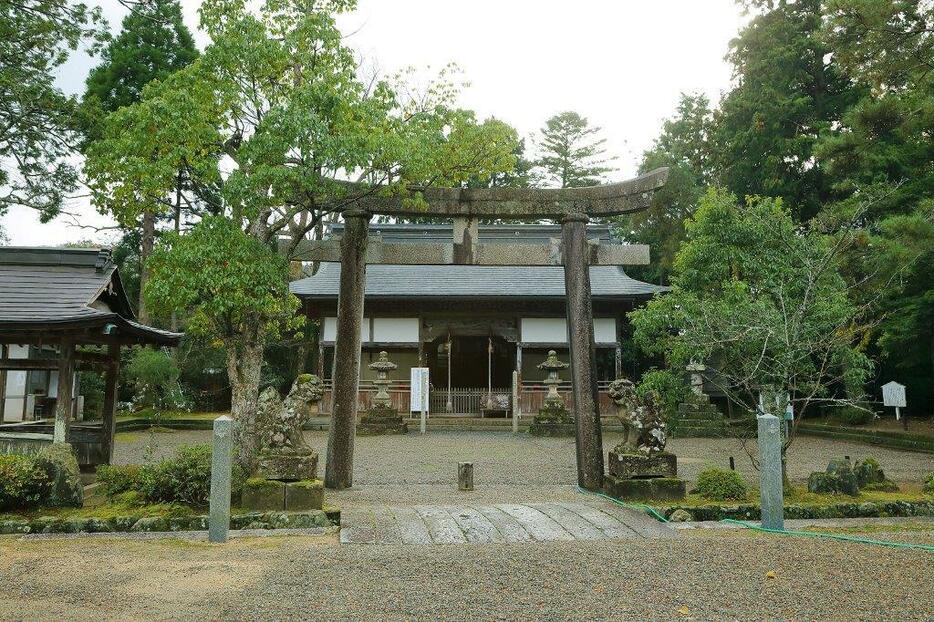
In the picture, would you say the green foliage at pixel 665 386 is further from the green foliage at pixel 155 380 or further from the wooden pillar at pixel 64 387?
the green foliage at pixel 155 380

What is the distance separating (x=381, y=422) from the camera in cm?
1795

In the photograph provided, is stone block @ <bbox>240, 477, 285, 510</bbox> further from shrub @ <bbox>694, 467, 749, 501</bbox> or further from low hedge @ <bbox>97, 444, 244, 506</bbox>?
shrub @ <bbox>694, 467, 749, 501</bbox>

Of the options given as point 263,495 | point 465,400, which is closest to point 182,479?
point 263,495

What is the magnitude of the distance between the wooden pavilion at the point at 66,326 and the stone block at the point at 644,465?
658 centimetres

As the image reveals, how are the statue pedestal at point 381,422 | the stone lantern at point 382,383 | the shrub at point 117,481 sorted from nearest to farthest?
the shrub at point 117,481, the statue pedestal at point 381,422, the stone lantern at point 382,383

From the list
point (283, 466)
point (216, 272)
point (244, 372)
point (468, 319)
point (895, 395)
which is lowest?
point (283, 466)

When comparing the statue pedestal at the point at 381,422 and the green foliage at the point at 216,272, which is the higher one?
the green foliage at the point at 216,272

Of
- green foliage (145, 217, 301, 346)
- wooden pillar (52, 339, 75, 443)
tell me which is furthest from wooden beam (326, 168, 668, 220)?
wooden pillar (52, 339, 75, 443)

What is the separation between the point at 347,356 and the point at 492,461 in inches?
203

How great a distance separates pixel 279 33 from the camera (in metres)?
8.03

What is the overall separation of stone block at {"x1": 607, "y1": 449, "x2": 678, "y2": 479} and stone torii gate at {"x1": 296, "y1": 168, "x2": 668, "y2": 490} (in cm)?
75

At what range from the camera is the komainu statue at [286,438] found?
6.21 m

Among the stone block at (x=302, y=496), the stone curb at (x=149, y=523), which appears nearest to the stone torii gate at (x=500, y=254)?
the stone block at (x=302, y=496)

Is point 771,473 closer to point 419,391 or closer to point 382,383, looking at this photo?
point 419,391
